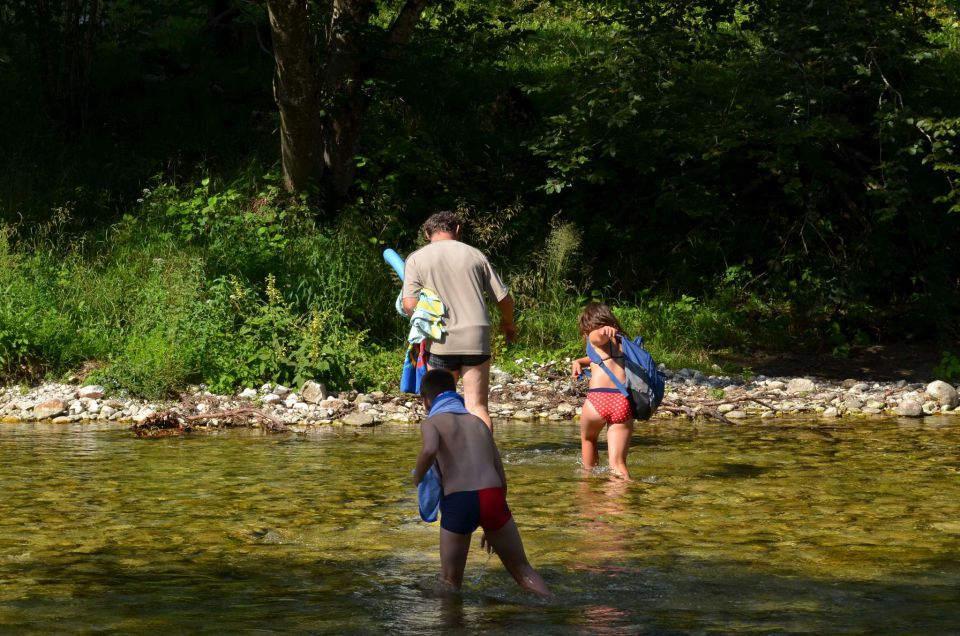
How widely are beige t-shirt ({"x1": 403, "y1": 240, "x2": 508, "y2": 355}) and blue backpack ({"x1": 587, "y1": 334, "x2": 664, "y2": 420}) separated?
1.07 m

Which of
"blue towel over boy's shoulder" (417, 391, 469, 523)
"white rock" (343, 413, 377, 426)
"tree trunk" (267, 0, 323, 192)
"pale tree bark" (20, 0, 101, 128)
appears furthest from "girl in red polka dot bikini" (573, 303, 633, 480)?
"pale tree bark" (20, 0, 101, 128)

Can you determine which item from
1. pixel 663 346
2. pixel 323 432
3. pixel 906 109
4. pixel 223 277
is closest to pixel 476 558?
pixel 323 432

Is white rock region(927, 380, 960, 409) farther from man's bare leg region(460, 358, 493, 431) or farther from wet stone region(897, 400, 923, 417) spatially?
man's bare leg region(460, 358, 493, 431)

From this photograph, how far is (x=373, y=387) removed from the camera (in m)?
13.5

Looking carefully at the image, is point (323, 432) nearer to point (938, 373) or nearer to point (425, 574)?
point (425, 574)

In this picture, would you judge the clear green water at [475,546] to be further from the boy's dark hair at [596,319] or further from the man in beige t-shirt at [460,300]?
the boy's dark hair at [596,319]

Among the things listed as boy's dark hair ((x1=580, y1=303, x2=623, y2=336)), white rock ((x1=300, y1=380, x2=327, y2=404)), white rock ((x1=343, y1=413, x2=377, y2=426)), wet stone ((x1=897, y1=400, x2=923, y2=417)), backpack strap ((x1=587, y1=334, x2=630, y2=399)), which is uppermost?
boy's dark hair ((x1=580, y1=303, x2=623, y2=336))

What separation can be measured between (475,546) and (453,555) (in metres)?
1.29

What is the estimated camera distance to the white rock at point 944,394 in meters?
12.9

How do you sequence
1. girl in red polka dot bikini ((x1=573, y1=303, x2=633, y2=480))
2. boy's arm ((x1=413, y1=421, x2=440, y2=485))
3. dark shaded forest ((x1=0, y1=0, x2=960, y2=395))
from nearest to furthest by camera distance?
boy's arm ((x1=413, y1=421, x2=440, y2=485)) → girl in red polka dot bikini ((x1=573, y1=303, x2=633, y2=480)) → dark shaded forest ((x1=0, y1=0, x2=960, y2=395))

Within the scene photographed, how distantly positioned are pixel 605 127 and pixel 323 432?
7722 mm

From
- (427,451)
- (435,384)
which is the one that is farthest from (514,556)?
(435,384)

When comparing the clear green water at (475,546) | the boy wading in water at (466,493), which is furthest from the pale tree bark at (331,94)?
the boy wading in water at (466,493)

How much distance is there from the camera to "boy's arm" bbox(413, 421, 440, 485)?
5430 mm
